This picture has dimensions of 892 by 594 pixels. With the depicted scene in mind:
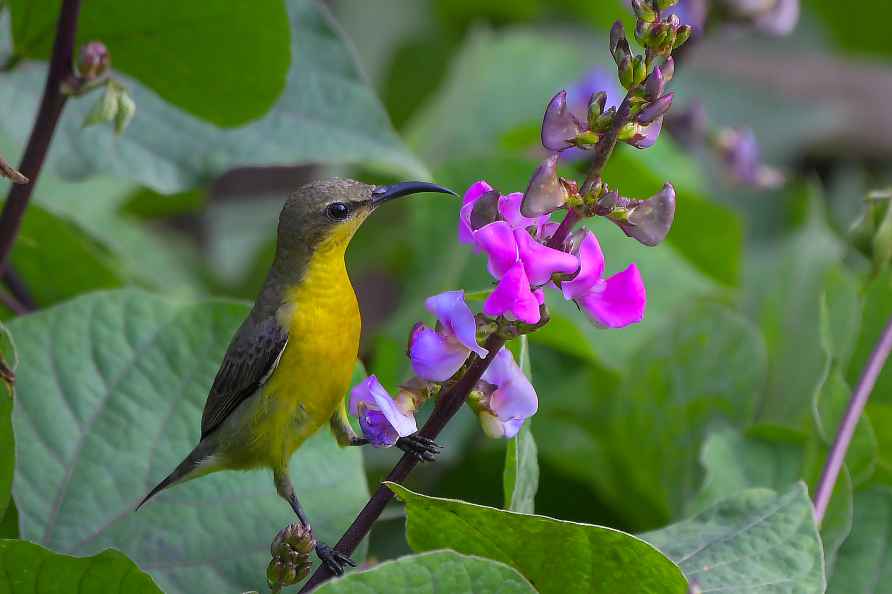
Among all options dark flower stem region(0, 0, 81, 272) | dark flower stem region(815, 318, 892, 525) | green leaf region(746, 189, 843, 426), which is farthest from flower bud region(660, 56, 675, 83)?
green leaf region(746, 189, 843, 426)

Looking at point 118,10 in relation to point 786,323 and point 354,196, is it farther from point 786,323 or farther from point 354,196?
point 786,323

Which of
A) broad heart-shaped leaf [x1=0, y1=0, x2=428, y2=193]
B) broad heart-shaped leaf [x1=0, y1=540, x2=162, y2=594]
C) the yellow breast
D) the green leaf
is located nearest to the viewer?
broad heart-shaped leaf [x1=0, y1=540, x2=162, y2=594]

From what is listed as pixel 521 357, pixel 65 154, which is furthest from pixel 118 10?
pixel 521 357

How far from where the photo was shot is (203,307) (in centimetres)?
120

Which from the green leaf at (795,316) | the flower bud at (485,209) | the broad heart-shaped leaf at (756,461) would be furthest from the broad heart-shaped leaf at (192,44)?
the green leaf at (795,316)

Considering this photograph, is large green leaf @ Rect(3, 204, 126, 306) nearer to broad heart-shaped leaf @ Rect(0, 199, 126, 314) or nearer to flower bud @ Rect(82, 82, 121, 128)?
broad heart-shaped leaf @ Rect(0, 199, 126, 314)

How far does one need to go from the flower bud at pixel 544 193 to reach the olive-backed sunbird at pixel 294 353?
29 cm

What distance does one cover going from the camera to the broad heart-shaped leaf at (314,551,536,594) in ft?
2.54

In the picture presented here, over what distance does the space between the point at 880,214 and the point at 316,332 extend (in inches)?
21.5

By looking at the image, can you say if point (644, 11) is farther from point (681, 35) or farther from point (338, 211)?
point (338, 211)

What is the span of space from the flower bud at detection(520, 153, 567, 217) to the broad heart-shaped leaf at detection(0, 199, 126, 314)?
803 mm

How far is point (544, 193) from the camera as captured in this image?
0.75 m

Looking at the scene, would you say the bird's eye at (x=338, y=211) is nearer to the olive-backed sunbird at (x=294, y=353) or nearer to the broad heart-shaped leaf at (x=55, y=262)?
the olive-backed sunbird at (x=294, y=353)

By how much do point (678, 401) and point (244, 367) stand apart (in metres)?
0.55
